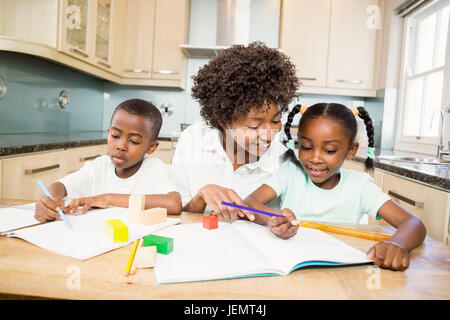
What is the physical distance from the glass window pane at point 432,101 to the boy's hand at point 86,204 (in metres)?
2.40

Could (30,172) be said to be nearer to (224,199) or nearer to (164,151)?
(224,199)

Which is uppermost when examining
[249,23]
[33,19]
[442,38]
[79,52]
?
[249,23]

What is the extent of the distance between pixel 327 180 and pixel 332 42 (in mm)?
2485

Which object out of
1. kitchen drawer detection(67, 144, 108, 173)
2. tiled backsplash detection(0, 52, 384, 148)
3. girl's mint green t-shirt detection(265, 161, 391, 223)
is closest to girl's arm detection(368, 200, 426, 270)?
girl's mint green t-shirt detection(265, 161, 391, 223)

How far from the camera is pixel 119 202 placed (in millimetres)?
945

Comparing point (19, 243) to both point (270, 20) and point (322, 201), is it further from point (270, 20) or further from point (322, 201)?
point (270, 20)

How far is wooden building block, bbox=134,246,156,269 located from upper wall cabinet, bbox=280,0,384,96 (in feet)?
9.86

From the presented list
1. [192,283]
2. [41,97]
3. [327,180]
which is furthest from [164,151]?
[192,283]

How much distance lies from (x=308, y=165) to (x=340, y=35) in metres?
2.63

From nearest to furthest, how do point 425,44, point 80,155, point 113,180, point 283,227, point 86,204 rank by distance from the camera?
point 283,227
point 86,204
point 113,180
point 80,155
point 425,44

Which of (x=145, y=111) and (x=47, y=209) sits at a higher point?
(x=145, y=111)

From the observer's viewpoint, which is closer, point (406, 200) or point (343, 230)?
point (343, 230)

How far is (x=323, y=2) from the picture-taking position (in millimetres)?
3215
